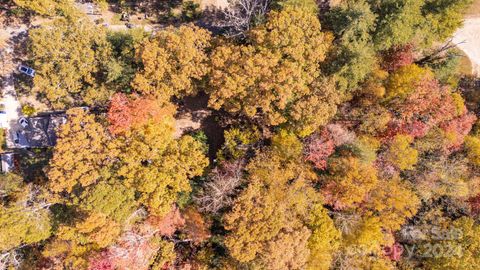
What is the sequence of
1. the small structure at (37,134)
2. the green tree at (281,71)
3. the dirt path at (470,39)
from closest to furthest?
the green tree at (281,71) → the small structure at (37,134) → the dirt path at (470,39)

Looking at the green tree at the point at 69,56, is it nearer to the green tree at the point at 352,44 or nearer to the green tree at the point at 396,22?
the green tree at the point at 352,44

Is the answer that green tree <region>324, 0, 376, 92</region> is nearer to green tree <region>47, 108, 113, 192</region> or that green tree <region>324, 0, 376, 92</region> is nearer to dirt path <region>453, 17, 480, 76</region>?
dirt path <region>453, 17, 480, 76</region>

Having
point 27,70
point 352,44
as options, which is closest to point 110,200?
point 27,70

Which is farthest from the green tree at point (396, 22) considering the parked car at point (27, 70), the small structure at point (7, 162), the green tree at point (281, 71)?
the small structure at point (7, 162)

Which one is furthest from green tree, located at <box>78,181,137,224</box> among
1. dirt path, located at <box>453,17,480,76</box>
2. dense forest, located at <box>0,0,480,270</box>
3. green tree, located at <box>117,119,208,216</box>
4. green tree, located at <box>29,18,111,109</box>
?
dirt path, located at <box>453,17,480,76</box>

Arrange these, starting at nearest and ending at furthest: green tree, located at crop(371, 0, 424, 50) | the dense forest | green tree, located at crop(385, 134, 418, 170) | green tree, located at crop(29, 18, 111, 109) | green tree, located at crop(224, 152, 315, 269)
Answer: green tree, located at crop(29, 18, 111, 109) < the dense forest < green tree, located at crop(224, 152, 315, 269) < green tree, located at crop(371, 0, 424, 50) < green tree, located at crop(385, 134, 418, 170)

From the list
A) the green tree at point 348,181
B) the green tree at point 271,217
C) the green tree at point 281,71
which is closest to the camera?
the green tree at point 281,71
